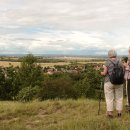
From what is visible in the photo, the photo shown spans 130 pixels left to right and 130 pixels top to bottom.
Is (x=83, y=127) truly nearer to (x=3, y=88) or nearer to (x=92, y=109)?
(x=92, y=109)

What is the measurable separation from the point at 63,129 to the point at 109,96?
2.17 meters

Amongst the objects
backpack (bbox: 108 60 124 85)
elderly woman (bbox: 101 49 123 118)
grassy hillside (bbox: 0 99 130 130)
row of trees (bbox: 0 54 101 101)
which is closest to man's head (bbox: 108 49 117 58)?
elderly woman (bbox: 101 49 123 118)

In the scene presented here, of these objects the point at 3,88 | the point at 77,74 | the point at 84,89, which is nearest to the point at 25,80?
the point at 3,88

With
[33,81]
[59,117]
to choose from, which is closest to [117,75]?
[59,117]

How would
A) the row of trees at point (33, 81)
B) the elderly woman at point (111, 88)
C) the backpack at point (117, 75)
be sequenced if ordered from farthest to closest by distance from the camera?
the row of trees at point (33, 81)
the elderly woman at point (111, 88)
the backpack at point (117, 75)

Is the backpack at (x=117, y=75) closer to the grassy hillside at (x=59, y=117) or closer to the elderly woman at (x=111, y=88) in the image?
the elderly woman at (x=111, y=88)

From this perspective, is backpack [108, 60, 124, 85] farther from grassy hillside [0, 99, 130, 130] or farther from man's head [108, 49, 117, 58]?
grassy hillside [0, 99, 130, 130]

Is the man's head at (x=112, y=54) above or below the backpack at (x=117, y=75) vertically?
above

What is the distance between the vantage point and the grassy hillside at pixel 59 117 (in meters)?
6.89

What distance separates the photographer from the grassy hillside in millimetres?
6887

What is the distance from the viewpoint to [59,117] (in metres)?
8.67

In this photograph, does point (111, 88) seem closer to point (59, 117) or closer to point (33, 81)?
point (59, 117)

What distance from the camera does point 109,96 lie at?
8.46 m

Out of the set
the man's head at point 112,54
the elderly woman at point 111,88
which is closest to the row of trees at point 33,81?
the elderly woman at point 111,88
